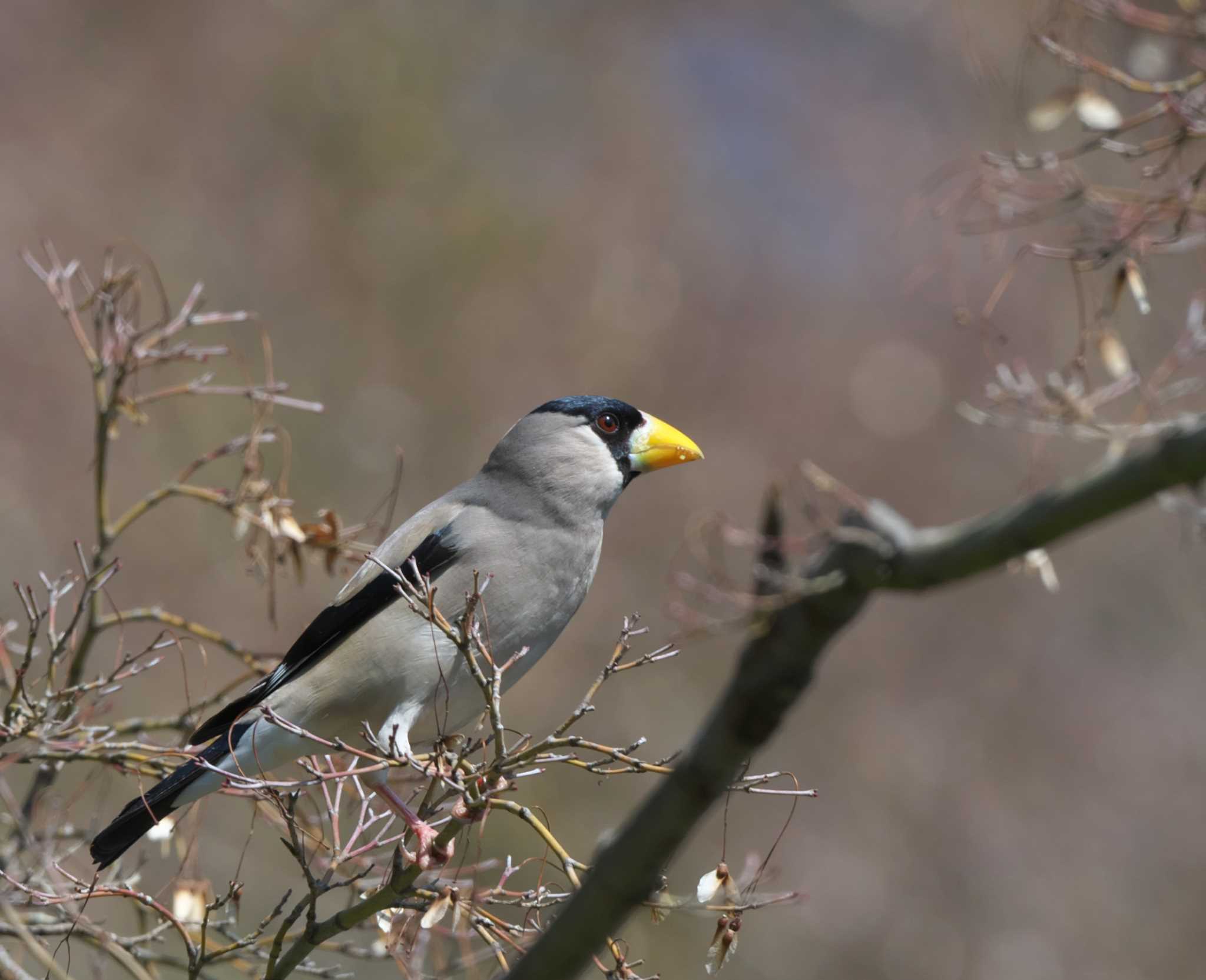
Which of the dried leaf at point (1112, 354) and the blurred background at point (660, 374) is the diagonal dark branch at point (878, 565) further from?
the blurred background at point (660, 374)

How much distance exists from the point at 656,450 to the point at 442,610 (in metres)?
1.18

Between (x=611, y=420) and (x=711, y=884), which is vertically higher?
(x=611, y=420)

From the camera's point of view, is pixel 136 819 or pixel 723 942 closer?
pixel 723 942

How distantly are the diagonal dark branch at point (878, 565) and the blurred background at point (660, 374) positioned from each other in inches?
328

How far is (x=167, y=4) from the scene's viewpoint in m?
13.7

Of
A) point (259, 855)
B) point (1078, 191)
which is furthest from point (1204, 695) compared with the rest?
point (1078, 191)

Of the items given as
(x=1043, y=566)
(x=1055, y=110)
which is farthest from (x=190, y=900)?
(x=1055, y=110)

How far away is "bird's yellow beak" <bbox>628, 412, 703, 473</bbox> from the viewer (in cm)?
512

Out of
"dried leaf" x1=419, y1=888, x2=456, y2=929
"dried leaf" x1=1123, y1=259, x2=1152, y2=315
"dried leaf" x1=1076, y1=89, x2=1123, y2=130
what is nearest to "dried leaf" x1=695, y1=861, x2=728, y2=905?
"dried leaf" x1=419, y1=888, x2=456, y2=929

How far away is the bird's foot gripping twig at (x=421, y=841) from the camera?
3144 millimetres

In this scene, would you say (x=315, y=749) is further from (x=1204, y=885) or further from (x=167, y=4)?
(x=167, y=4)

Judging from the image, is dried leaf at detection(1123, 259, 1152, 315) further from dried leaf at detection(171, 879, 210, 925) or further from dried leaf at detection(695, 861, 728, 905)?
dried leaf at detection(171, 879, 210, 925)

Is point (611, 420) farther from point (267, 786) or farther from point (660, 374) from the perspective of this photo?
point (660, 374)

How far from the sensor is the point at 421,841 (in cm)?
346
